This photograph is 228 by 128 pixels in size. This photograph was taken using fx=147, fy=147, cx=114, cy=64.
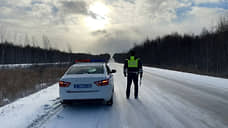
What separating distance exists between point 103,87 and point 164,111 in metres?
2.12

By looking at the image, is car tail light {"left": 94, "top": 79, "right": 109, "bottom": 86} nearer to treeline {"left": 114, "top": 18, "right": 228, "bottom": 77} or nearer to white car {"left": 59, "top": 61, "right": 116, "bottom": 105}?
white car {"left": 59, "top": 61, "right": 116, "bottom": 105}

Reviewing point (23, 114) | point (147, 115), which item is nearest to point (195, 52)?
point (147, 115)

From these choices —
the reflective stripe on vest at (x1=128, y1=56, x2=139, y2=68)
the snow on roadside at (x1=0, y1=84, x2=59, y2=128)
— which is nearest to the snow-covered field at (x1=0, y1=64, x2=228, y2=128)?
the snow on roadside at (x1=0, y1=84, x2=59, y2=128)

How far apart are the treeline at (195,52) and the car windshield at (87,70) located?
16.3 m

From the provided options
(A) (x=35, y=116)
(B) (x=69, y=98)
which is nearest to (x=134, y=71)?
(B) (x=69, y=98)

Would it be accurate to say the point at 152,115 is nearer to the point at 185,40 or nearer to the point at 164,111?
the point at 164,111

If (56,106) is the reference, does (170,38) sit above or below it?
above

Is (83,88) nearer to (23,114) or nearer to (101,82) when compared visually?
(101,82)

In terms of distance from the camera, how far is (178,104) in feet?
18.1

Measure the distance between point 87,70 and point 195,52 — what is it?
1495 inches

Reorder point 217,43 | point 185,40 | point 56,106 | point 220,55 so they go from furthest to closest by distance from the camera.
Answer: point 185,40
point 217,43
point 220,55
point 56,106

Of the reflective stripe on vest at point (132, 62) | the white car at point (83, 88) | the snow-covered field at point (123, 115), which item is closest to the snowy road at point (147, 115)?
the snow-covered field at point (123, 115)

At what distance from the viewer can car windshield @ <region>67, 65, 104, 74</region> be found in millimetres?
5406

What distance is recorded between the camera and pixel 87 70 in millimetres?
5535
